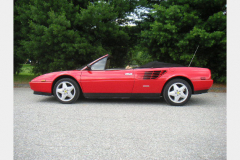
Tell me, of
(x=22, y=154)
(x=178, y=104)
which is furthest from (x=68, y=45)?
(x=22, y=154)

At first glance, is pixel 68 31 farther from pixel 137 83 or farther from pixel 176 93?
pixel 176 93

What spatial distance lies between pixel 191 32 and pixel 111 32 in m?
4.15

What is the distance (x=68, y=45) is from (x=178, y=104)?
657 centimetres

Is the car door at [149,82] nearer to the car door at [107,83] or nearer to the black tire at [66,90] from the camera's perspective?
the car door at [107,83]

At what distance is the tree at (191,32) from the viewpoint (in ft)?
31.5

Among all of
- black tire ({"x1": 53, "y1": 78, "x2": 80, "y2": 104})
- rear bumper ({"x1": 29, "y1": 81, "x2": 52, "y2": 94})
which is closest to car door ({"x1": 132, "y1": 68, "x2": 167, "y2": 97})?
black tire ({"x1": 53, "y1": 78, "x2": 80, "y2": 104})

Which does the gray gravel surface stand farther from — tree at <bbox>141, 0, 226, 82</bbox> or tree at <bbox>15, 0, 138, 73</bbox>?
tree at <bbox>15, 0, 138, 73</bbox>

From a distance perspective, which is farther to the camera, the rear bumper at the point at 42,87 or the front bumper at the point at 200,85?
the rear bumper at the point at 42,87

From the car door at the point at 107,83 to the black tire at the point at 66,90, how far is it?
259 mm

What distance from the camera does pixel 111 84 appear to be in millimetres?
5738

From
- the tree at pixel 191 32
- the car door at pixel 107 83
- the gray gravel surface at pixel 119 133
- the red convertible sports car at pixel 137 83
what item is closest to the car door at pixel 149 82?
the red convertible sports car at pixel 137 83

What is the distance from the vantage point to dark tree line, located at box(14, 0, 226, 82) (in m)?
9.89

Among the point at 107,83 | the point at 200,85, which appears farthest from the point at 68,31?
the point at 200,85

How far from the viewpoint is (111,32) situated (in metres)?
11.6
